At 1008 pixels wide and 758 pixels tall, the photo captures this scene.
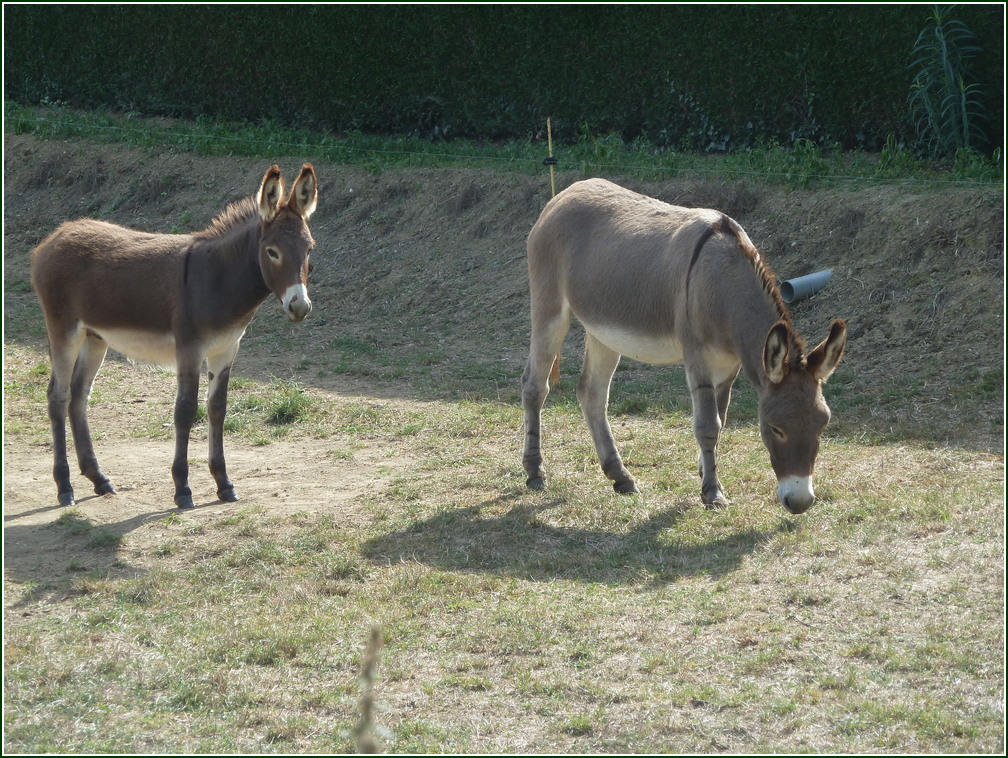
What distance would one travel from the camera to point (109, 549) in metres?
6.04

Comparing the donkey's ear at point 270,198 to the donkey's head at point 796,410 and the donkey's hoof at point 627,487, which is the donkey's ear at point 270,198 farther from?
the donkey's head at point 796,410

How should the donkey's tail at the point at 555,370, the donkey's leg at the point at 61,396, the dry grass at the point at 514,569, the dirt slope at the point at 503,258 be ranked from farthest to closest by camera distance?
1. the dirt slope at the point at 503,258
2. the donkey's tail at the point at 555,370
3. the donkey's leg at the point at 61,396
4. the dry grass at the point at 514,569

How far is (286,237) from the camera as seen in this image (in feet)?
21.1

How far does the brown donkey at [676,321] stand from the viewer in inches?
224

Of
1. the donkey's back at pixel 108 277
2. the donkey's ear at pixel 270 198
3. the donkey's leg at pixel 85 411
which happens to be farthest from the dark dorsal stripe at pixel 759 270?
the donkey's leg at pixel 85 411

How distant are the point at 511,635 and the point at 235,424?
14.3 ft

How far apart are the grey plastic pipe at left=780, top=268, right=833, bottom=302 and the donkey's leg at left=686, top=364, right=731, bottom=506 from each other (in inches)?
125

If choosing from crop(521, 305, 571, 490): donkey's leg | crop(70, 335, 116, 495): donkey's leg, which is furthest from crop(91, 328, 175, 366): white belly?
crop(521, 305, 571, 490): donkey's leg

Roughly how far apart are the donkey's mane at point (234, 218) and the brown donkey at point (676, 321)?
6.21 feet

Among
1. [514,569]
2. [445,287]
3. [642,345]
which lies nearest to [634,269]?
[642,345]

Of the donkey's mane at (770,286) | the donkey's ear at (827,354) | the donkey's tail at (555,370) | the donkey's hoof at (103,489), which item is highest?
the donkey's mane at (770,286)

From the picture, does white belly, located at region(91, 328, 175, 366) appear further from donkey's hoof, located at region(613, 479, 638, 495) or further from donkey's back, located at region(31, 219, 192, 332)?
donkey's hoof, located at region(613, 479, 638, 495)

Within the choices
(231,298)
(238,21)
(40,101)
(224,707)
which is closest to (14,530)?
(231,298)

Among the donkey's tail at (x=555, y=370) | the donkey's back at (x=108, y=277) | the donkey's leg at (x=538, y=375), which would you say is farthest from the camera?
the donkey's tail at (x=555, y=370)
